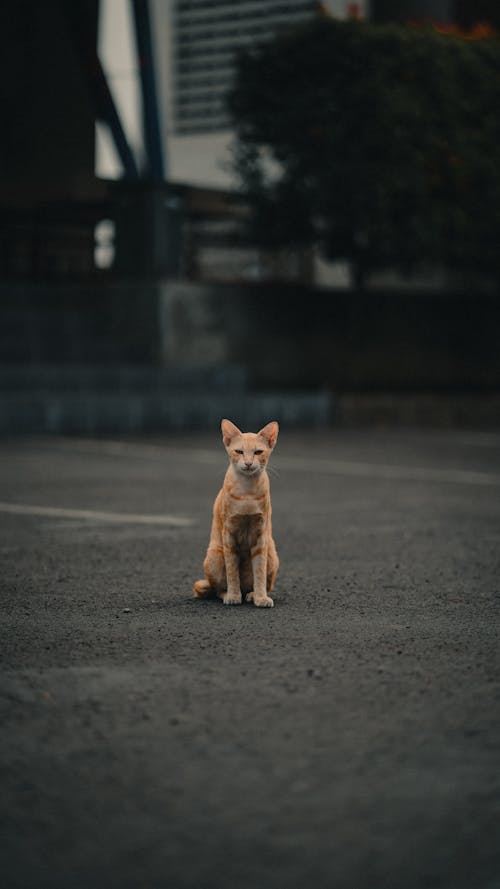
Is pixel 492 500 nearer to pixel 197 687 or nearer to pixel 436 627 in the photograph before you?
pixel 436 627

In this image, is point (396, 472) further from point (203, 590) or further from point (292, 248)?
point (292, 248)

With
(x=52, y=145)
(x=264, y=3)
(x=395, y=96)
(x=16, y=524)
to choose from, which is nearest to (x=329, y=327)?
(x=395, y=96)

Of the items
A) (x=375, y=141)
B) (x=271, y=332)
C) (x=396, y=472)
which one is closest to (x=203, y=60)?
(x=271, y=332)

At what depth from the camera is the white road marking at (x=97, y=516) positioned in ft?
27.4

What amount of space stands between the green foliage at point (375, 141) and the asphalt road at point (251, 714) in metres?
12.3

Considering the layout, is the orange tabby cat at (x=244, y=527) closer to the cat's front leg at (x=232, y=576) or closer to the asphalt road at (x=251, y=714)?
the cat's front leg at (x=232, y=576)

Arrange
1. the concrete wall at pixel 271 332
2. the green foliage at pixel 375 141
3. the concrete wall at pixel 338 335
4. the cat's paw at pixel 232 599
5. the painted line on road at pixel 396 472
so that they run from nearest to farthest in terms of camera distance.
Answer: the cat's paw at pixel 232 599, the painted line on road at pixel 396 472, the green foliage at pixel 375 141, the concrete wall at pixel 271 332, the concrete wall at pixel 338 335

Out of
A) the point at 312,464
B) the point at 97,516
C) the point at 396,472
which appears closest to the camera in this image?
the point at 97,516

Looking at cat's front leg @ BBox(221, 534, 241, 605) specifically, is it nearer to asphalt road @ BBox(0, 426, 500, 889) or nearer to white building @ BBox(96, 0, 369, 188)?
asphalt road @ BBox(0, 426, 500, 889)

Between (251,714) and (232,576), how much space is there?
1.74 metres

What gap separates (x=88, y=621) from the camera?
509cm

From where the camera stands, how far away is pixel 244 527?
5402 millimetres

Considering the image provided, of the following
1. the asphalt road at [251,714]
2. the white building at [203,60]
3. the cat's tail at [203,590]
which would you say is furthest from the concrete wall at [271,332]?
the cat's tail at [203,590]

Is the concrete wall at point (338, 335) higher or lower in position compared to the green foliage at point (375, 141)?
lower
